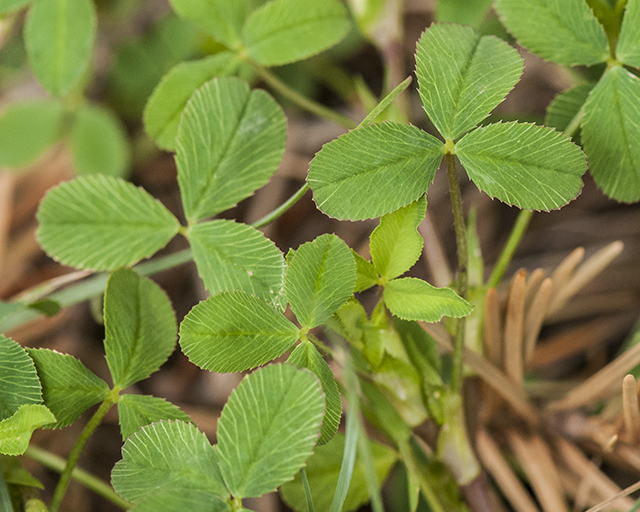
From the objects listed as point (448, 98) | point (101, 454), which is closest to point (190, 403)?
A: point (101, 454)

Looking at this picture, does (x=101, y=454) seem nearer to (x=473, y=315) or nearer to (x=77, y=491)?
(x=77, y=491)

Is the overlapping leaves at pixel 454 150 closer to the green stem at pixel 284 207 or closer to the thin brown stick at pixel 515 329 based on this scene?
the green stem at pixel 284 207

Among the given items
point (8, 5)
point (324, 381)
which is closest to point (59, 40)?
point (8, 5)

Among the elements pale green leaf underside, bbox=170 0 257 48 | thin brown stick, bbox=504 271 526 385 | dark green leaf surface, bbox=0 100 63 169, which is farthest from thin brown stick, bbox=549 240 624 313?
dark green leaf surface, bbox=0 100 63 169

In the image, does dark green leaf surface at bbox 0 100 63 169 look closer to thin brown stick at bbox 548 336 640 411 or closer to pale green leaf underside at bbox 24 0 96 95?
pale green leaf underside at bbox 24 0 96 95

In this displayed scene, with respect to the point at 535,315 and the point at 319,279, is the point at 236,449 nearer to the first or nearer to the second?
the point at 319,279

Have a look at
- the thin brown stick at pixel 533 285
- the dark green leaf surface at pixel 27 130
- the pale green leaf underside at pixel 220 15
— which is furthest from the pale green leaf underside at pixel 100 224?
the dark green leaf surface at pixel 27 130
